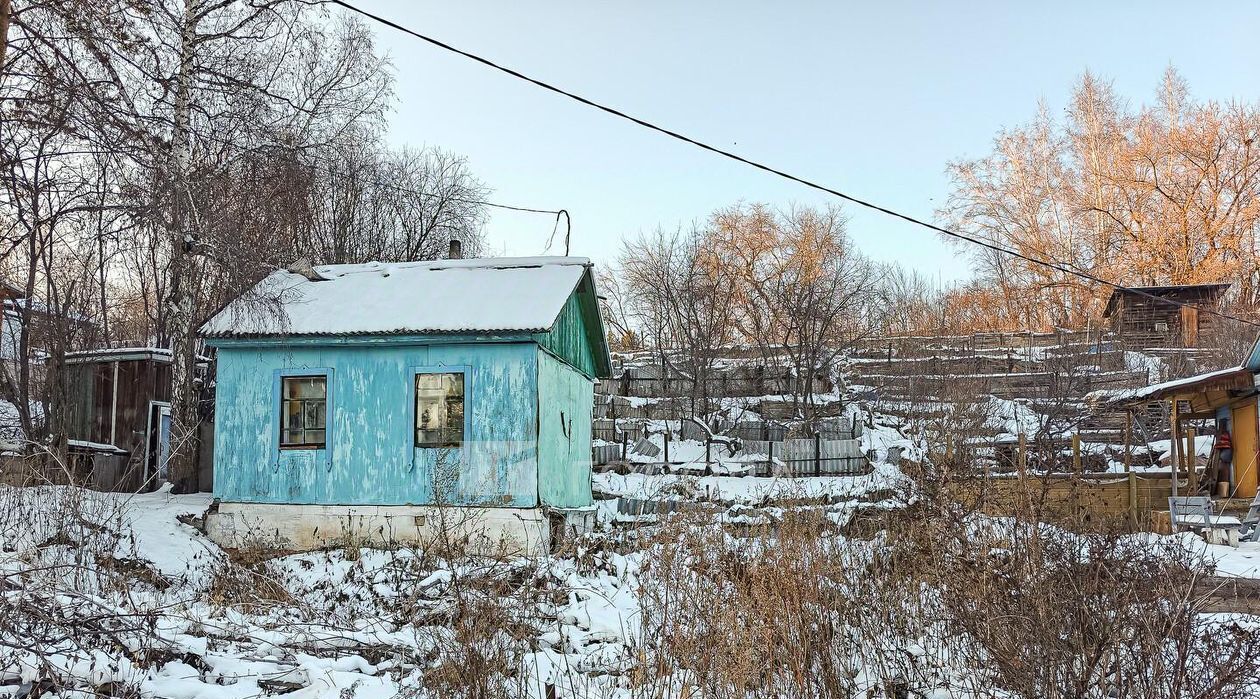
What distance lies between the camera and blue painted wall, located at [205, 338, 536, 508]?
1243 centimetres

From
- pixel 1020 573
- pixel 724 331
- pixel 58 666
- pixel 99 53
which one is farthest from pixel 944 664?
pixel 724 331

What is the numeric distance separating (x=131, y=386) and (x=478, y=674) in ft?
44.2

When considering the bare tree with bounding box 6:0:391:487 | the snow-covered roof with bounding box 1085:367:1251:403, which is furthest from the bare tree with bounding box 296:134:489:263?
the snow-covered roof with bounding box 1085:367:1251:403

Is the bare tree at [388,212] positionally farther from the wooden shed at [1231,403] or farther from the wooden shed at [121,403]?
the wooden shed at [1231,403]

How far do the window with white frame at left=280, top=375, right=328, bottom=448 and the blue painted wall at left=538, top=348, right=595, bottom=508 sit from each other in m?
3.22

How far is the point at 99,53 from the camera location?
628cm

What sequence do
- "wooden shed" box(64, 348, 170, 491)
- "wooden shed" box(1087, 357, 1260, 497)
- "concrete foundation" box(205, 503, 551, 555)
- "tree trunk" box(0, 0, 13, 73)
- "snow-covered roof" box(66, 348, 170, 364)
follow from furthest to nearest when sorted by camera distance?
"wooden shed" box(1087, 357, 1260, 497), "snow-covered roof" box(66, 348, 170, 364), "wooden shed" box(64, 348, 170, 491), "concrete foundation" box(205, 503, 551, 555), "tree trunk" box(0, 0, 13, 73)

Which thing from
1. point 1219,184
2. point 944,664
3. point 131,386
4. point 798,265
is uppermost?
point 1219,184

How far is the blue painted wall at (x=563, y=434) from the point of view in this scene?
42.4 ft

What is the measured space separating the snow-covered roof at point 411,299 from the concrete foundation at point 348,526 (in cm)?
252

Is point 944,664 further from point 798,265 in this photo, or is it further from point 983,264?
point 983,264

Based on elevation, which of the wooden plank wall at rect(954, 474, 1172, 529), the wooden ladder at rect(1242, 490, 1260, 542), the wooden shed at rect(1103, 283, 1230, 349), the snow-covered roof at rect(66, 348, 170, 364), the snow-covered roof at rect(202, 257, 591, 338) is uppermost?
the wooden shed at rect(1103, 283, 1230, 349)

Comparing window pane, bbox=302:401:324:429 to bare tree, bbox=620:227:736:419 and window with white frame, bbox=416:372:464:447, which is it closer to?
window with white frame, bbox=416:372:464:447

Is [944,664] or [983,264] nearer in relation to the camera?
[944,664]
